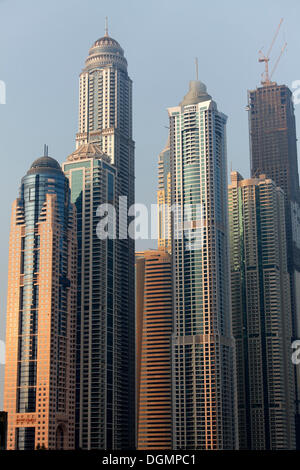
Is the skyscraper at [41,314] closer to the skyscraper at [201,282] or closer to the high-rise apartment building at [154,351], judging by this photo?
the skyscraper at [201,282]

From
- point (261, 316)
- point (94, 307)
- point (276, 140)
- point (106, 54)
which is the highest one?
point (106, 54)

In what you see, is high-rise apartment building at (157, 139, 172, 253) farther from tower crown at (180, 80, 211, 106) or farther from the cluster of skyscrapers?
tower crown at (180, 80, 211, 106)

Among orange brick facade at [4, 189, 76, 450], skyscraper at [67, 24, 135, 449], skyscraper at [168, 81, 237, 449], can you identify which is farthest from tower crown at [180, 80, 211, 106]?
orange brick facade at [4, 189, 76, 450]

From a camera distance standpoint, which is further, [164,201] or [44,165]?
[164,201]

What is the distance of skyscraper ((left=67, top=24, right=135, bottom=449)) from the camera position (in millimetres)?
133500

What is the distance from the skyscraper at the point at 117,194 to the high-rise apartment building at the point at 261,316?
24.2 meters

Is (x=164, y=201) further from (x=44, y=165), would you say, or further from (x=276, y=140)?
(x=44, y=165)

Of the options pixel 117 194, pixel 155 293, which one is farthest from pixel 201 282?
pixel 117 194

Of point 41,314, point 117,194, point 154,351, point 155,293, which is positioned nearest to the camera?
point 41,314

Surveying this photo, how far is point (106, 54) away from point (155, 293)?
48.9 meters

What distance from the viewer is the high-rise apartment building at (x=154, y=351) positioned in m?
142

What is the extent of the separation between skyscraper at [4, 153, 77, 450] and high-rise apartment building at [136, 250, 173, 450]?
2267cm

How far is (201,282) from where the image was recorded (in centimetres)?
13662

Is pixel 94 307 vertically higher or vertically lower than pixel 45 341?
higher
